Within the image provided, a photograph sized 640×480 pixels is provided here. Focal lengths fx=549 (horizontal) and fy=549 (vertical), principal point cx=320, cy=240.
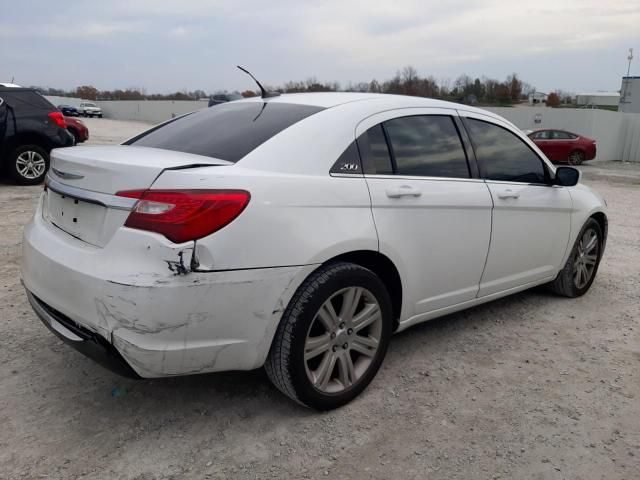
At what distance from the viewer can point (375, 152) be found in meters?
2.89

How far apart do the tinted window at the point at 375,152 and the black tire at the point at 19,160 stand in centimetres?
797

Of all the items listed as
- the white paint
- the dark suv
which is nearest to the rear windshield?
the white paint

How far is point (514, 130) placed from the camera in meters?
3.90

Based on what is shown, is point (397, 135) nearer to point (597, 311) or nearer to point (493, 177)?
point (493, 177)

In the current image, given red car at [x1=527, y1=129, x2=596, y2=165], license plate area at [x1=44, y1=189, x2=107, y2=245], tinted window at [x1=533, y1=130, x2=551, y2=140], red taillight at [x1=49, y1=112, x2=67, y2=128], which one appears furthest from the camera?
tinted window at [x1=533, y1=130, x2=551, y2=140]

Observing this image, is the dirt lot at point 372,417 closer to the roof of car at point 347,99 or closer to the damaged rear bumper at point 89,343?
the damaged rear bumper at point 89,343

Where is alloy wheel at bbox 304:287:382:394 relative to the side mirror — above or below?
below

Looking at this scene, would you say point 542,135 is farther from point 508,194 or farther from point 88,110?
point 88,110

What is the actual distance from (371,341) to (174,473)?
44.6 inches

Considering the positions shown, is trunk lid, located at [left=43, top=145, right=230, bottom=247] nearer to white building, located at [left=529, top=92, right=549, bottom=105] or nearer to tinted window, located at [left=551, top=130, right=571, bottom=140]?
tinted window, located at [left=551, top=130, right=571, bottom=140]

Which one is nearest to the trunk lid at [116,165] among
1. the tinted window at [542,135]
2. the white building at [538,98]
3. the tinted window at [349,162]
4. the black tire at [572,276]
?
the tinted window at [349,162]

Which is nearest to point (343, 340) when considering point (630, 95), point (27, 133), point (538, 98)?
point (27, 133)

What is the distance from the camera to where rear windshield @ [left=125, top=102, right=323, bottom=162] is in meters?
2.69

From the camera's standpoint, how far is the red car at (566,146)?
20703 millimetres
